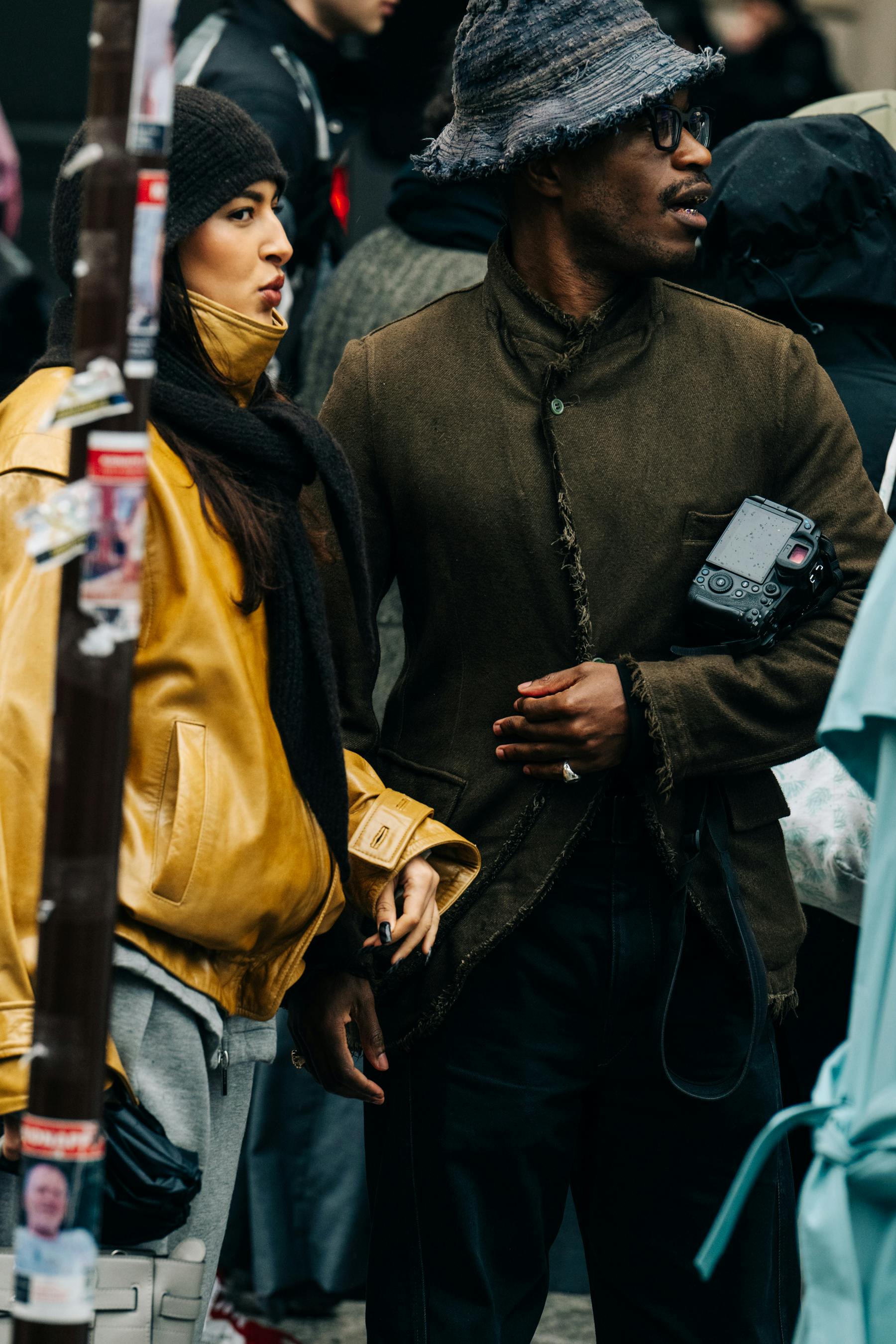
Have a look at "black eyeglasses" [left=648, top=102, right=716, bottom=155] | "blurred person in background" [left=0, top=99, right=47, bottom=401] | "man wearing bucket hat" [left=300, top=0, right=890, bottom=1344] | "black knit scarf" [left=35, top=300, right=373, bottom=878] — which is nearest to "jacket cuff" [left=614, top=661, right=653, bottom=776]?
"man wearing bucket hat" [left=300, top=0, right=890, bottom=1344]

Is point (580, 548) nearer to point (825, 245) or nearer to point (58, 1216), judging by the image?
point (825, 245)

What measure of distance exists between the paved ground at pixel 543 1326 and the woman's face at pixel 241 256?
7.83 feet

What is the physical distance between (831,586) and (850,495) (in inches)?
5.5

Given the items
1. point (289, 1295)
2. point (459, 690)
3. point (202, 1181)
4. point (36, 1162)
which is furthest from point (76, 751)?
point (289, 1295)

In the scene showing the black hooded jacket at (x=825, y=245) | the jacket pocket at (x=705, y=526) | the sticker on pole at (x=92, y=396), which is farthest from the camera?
the black hooded jacket at (x=825, y=245)

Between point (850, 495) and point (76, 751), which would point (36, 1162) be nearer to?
point (76, 751)

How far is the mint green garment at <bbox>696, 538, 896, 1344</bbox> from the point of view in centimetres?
167

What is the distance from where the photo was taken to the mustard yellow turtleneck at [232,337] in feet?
7.72

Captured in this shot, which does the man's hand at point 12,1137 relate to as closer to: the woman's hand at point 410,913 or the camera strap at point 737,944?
the woman's hand at point 410,913

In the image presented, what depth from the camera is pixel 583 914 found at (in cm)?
258

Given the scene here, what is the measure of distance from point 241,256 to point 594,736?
80cm

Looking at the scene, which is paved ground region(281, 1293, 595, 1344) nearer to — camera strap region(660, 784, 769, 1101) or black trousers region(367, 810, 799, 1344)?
black trousers region(367, 810, 799, 1344)

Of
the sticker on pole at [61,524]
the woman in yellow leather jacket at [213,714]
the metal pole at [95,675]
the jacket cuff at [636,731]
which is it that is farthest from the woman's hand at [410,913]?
the sticker on pole at [61,524]

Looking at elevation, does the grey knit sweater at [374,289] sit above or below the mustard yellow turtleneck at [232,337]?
above
